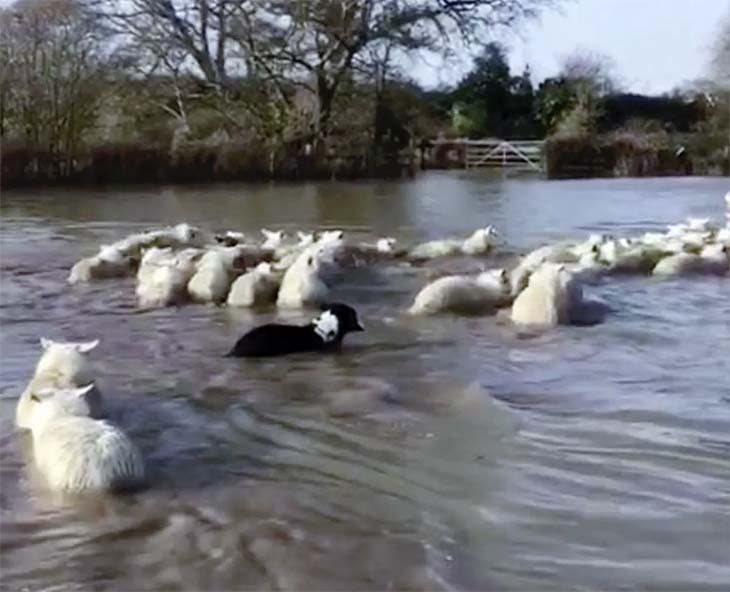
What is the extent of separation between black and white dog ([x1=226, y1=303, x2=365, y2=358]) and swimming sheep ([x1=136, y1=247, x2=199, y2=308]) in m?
2.35

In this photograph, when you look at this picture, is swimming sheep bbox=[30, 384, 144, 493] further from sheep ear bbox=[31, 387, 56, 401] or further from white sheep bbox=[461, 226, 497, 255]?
white sheep bbox=[461, 226, 497, 255]

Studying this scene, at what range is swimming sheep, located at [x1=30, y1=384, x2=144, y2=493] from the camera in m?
5.18

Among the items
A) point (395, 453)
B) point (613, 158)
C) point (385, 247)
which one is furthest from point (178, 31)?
point (395, 453)

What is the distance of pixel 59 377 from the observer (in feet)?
21.7

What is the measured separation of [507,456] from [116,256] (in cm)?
756

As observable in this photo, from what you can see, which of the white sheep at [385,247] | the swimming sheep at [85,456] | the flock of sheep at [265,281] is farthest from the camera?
the white sheep at [385,247]

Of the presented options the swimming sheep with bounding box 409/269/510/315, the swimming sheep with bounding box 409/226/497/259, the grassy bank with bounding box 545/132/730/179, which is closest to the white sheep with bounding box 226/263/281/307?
the swimming sheep with bounding box 409/269/510/315

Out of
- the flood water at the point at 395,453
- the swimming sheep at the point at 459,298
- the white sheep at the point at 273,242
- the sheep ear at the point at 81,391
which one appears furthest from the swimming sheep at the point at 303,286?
the sheep ear at the point at 81,391

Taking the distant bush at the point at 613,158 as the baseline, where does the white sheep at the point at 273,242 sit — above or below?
below

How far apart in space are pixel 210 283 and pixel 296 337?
251 centimetres

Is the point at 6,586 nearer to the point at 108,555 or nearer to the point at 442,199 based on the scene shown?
the point at 108,555

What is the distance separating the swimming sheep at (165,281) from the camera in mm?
10633

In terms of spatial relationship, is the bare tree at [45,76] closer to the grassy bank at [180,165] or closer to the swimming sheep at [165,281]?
the grassy bank at [180,165]

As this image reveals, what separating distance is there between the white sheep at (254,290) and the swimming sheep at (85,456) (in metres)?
4.69
